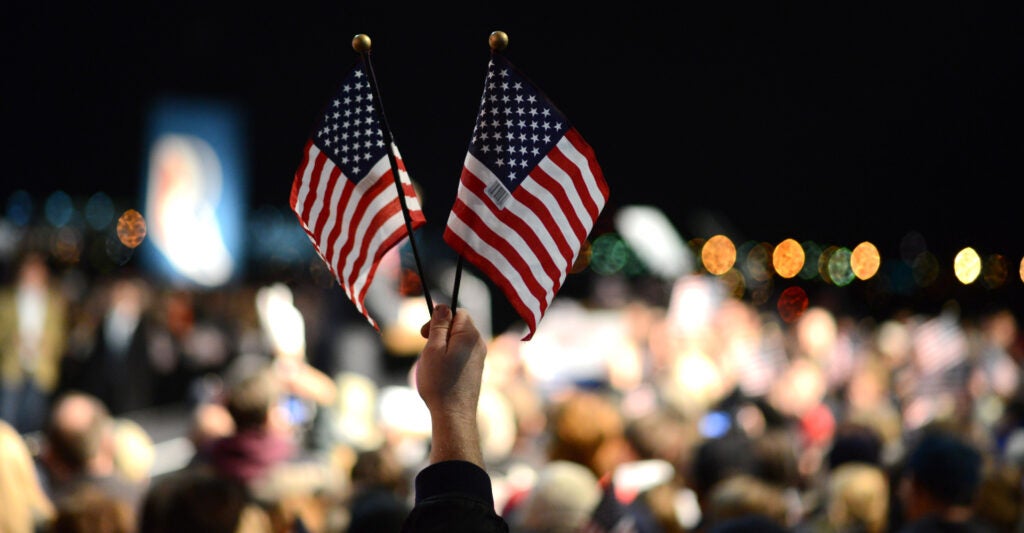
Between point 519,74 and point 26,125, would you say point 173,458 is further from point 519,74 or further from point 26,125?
point 26,125

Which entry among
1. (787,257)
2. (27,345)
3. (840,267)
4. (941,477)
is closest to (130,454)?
(941,477)

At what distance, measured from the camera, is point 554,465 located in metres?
4.88

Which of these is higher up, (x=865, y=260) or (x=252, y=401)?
(x=252, y=401)

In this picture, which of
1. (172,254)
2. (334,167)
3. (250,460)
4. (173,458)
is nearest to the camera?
→ (334,167)

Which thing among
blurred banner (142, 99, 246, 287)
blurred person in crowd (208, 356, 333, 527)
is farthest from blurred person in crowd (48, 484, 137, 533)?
blurred banner (142, 99, 246, 287)

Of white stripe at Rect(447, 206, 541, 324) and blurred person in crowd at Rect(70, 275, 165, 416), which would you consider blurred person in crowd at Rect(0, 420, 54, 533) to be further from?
blurred person in crowd at Rect(70, 275, 165, 416)

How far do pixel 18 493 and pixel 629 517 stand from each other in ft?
8.68

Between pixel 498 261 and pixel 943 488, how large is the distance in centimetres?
234

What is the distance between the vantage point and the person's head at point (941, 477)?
4.57 meters

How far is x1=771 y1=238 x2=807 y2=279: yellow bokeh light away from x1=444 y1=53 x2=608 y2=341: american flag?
421 feet

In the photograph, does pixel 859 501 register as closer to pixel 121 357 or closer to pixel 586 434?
pixel 586 434

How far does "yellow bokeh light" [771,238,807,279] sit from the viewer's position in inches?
5128

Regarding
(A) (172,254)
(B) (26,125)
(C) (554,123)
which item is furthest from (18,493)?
(B) (26,125)

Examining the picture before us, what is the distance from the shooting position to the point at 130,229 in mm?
133625
